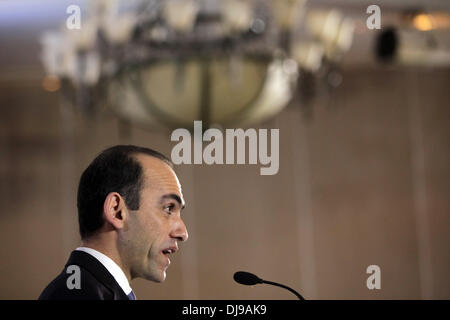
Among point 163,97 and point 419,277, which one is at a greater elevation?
point 163,97

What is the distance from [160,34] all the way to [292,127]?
243cm

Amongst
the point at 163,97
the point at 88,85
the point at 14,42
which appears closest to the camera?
the point at 163,97

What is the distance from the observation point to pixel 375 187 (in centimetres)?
555

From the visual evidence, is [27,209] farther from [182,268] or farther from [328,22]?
[328,22]

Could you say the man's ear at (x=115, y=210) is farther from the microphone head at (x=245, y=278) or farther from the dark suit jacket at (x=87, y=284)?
the microphone head at (x=245, y=278)

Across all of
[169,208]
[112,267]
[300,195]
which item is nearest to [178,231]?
[169,208]

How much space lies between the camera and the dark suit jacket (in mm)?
1304

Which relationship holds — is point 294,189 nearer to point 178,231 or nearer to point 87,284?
point 178,231

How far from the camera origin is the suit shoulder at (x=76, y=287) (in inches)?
51.2

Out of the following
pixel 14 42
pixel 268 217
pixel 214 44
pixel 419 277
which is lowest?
pixel 419 277

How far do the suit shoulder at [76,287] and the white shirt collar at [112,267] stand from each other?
36 mm

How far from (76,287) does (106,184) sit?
0.22m

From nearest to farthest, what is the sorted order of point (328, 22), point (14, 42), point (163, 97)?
point (163, 97) → point (328, 22) → point (14, 42)

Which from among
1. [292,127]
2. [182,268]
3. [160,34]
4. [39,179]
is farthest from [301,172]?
[160,34]
